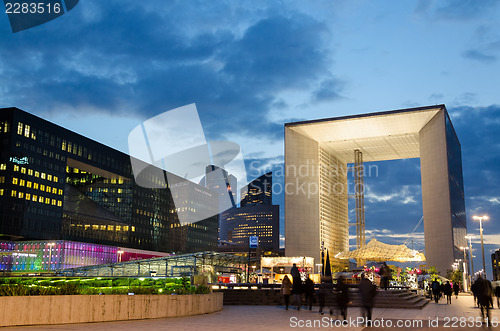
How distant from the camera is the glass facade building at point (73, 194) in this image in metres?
90.8

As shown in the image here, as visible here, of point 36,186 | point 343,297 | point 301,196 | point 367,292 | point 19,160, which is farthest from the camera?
point 36,186

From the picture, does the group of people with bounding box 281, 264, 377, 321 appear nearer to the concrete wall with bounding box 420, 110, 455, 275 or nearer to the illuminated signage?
the concrete wall with bounding box 420, 110, 455, 275

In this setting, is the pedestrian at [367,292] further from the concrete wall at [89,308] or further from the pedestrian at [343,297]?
the concrete wall at [89,308]

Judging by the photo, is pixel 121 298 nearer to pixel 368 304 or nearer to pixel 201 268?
pixel 368 304

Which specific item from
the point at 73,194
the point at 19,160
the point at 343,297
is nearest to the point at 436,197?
the point at 343,297

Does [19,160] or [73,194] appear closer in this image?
[19,160]

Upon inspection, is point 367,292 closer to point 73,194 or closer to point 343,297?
point 343,297

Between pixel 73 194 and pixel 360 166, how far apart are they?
61.8 metres

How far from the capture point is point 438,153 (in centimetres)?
7531

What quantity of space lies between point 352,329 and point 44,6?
30321 mm

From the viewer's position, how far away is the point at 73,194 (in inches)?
4390

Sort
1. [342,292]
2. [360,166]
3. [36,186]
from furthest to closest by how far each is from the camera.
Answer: [36,186] < [360,166] < [342,292]

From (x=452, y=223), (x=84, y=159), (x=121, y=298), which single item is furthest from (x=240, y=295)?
(x=84, y=159)

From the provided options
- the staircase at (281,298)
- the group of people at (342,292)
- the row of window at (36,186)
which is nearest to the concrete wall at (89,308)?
the group of people at (342,292)
